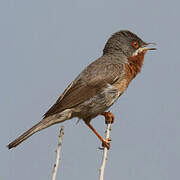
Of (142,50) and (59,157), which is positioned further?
(142,50)

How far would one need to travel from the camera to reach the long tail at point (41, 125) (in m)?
6.60

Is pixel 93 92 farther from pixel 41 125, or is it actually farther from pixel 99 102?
pixel 41 125

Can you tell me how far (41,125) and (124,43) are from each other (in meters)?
2.88

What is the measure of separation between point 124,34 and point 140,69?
0.90 metres

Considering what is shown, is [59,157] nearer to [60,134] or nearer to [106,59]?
[60,134]

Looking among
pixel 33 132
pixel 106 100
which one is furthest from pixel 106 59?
pixel 33 132

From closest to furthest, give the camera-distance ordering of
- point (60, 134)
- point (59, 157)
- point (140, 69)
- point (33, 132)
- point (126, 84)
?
point (59, 157)
point (60, 134)
point (33, 132)
point (126, 84)
point (140, 69)

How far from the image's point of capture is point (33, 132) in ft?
22.5

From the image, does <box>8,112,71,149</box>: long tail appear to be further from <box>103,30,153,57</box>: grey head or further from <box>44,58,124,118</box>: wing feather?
<box>103,30,153,57</box>: grey head

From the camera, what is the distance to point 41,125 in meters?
6.98

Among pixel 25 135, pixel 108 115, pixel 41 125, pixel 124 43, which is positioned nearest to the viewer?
pixel 25 135

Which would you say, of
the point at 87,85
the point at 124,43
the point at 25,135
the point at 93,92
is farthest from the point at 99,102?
the point at 124,43

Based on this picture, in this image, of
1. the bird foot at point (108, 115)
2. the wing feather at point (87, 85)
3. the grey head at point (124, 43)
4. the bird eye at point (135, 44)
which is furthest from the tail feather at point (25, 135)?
the bird eye at point (135, 44)

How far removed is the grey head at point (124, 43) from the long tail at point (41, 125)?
6.85 feet
